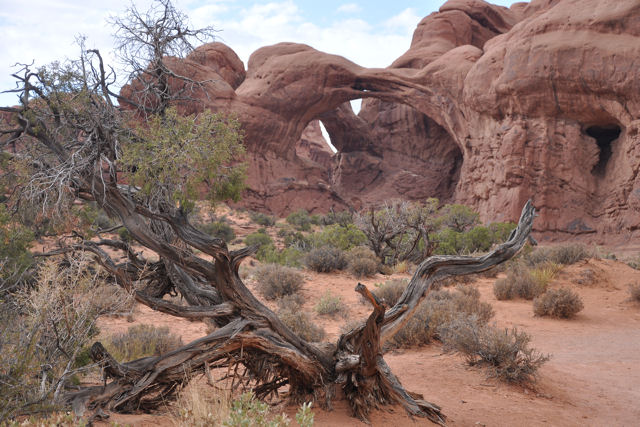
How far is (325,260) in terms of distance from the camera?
463 inches

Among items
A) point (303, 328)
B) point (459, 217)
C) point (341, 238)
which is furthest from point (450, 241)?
point (303, 328)

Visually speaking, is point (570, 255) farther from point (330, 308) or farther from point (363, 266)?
point (330, 308)

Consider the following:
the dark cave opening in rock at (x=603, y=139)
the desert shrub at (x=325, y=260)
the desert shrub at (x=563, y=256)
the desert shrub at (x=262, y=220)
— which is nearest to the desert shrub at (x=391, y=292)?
the desert shrub at (x=325, y=260)

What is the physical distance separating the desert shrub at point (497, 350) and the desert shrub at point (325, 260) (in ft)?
20.7

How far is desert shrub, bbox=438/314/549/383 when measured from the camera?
4.82 meters

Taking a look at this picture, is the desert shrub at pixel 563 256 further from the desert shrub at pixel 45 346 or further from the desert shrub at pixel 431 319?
the desert shrub at pixel 45 346

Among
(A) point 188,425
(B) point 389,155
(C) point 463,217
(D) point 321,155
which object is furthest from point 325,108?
(A) point 188,425

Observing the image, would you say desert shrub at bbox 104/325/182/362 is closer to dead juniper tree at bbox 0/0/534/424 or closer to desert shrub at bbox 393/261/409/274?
dead juniper tree at bbox 0/0/534/424

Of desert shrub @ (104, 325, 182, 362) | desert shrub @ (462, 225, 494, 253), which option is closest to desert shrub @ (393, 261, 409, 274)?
desert shrub @ (462, 225, 494, 253)

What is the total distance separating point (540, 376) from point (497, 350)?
53 centimetres

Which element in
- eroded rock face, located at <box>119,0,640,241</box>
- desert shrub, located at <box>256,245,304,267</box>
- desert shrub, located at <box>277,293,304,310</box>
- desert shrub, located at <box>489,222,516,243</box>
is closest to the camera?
desert shrub, located at <box>277,293,304,310</box>

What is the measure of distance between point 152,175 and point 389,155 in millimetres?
31881

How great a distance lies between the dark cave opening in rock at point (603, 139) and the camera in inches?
837

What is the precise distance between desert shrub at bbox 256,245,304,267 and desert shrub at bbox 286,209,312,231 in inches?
393
